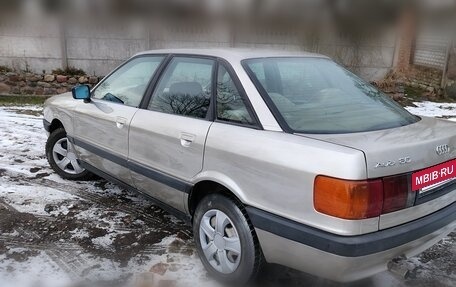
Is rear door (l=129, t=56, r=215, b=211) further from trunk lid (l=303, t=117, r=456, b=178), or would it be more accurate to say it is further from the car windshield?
trunk lid (l=303, t=117, r=456, b=178)

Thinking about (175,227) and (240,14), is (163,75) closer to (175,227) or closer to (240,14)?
(175,227)

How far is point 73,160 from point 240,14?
6.05m

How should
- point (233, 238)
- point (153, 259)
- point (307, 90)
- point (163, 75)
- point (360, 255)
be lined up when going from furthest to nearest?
point (163, 75) < point (153, 259) < point (307, 90) < point (233, 238) < point (360, 255)

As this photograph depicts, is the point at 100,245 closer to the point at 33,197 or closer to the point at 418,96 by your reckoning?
the point at 33,197

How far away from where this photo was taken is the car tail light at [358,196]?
2029mm

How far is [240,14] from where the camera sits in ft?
30.6

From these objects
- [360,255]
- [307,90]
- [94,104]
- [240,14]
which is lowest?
[360,255]

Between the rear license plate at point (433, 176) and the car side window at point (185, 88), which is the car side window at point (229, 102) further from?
the rear license plate at point (433, 176)

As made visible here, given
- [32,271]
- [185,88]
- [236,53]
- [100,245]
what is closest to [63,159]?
[100,245]

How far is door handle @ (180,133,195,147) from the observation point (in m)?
2.80

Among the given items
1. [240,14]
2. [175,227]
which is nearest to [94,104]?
[175,227]

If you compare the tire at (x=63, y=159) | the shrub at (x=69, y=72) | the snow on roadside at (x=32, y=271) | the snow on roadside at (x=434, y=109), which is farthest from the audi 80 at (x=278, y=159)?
the shrub at (x=69, y=72)

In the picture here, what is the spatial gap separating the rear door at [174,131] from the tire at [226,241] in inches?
9.4

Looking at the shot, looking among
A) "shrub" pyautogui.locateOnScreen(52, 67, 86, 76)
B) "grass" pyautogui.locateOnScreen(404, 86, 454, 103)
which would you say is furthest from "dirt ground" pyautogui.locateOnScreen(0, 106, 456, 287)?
"grass" pyautogui.locateOnScreen(404, 86, 454, 103)
